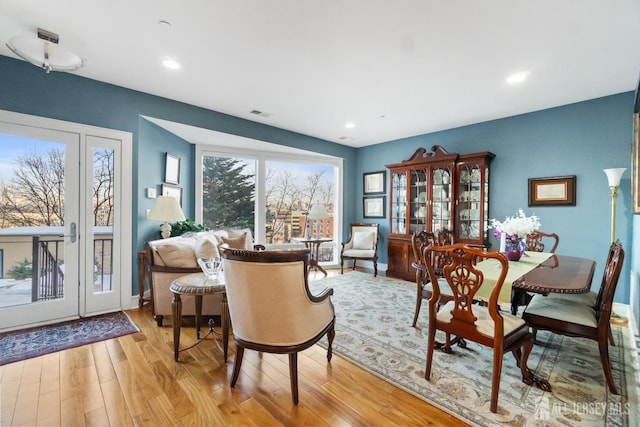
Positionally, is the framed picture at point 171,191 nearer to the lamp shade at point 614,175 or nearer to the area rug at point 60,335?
the area rug at point 60,335

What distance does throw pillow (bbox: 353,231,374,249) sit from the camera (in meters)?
5.42

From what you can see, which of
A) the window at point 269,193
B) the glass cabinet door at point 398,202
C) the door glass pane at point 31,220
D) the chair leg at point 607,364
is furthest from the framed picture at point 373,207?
the door glass pane at point 31,220

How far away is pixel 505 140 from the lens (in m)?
4.16

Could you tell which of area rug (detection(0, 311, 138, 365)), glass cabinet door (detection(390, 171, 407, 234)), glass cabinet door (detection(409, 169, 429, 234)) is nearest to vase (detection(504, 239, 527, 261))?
glass cabinet door (detection(409, 169, 429, 234))

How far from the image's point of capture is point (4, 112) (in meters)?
2.59

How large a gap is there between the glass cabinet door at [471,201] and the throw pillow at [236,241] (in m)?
3.31

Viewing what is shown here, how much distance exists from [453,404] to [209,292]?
5.91 ft

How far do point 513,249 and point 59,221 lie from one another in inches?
178

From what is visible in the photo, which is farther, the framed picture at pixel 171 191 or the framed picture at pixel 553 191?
the framed picture at pixel 171 191

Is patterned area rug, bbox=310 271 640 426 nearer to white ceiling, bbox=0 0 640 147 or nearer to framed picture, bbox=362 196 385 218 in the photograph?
white ceiling, bbox=0 0 640 147

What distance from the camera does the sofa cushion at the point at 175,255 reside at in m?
2.88

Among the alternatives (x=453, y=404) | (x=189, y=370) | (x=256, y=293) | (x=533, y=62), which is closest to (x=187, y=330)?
(x=189, y=370)

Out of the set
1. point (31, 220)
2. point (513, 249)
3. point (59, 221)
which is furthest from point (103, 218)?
point (513, 249)

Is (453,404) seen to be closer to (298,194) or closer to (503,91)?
(503,91)
